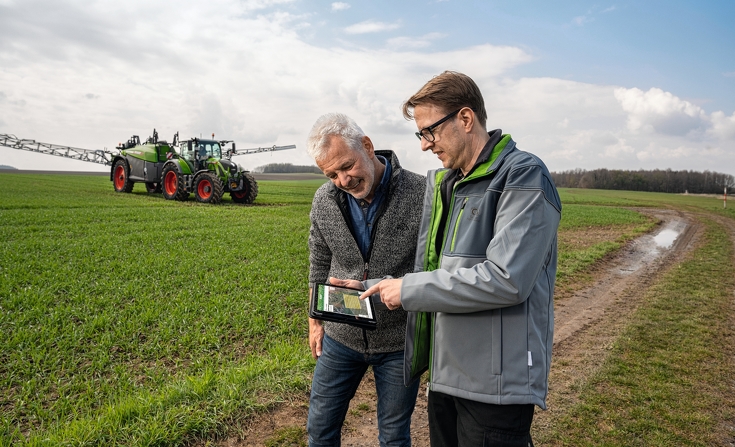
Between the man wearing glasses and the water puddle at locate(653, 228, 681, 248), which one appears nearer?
the man wearing glasses

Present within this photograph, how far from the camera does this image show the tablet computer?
6.70 feet

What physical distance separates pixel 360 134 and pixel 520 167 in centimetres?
87

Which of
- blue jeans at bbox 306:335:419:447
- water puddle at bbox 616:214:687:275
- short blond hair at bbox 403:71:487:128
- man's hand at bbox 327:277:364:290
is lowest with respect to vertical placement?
water puddle at bbox 616:214:687:275

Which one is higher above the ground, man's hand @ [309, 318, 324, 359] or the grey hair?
the grey hair

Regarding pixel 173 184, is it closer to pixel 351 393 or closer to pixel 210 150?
pixel 210 150

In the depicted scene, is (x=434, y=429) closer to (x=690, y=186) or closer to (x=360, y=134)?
(x=360, y=134)

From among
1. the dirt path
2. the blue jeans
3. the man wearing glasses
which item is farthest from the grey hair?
the dirt path

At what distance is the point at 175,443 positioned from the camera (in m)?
3.16

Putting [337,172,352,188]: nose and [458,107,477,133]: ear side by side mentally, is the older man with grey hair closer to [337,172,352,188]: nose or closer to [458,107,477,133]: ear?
[337,172,352,188]: nose

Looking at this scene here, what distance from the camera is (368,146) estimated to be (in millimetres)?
2240

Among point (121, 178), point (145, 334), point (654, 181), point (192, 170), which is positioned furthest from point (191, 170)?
point (654, 181)

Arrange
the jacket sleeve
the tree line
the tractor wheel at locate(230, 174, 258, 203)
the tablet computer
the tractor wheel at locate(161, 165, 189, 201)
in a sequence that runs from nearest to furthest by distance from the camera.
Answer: the jacket sleeve, the tablet computer, the tractor wheel at locate(161, 165, 189, 201), the tractor wheel at locate(230, 174, 258, 203), the tree line

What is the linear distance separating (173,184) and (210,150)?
2.24 m

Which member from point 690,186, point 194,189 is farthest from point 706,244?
point 690,186
